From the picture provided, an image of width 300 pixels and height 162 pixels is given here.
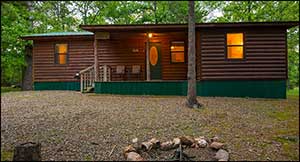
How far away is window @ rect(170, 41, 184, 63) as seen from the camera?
15.6 metres

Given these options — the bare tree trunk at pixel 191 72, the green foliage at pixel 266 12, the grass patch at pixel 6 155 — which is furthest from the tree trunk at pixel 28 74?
the grass patch at pixel 6 155

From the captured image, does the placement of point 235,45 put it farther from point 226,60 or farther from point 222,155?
point 222,155

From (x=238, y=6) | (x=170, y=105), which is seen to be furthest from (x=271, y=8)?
(x=170, y=105)

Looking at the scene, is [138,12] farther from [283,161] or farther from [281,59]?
[283,161]

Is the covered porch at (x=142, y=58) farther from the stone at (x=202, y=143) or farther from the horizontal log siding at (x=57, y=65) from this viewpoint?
the stone at (x=202, y=143)

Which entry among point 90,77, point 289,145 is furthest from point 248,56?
point 289,145

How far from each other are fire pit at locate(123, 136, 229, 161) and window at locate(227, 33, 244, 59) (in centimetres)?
824

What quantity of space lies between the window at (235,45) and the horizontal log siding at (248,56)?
0.59 ft

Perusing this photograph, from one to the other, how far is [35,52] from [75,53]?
222 centimetres

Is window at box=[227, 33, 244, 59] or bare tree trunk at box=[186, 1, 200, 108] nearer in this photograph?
bare tree trunk at box=[186, 1, 200, 108]

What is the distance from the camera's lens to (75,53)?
650 inches

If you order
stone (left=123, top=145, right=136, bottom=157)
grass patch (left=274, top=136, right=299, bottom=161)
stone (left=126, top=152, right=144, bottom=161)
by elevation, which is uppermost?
stone (left=123, top=145, right=136, bottom=157)

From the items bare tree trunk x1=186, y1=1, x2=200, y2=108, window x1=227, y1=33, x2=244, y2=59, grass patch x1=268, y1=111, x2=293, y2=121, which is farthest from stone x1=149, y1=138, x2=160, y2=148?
window x1=227, y1=33, x2=244, y2=59

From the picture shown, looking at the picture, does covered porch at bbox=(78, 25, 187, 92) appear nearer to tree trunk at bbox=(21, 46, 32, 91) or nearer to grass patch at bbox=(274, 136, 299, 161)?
tree trunk at bbox=(21, 46, 32, 91)
